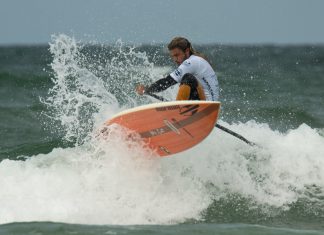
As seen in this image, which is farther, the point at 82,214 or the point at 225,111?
the point at 225,111

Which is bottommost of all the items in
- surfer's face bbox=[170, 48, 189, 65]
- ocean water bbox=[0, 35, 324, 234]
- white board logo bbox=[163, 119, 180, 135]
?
ocean water bbox=[0, 35, 324, 234]

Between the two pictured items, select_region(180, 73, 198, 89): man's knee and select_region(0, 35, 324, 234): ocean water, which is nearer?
select_region(0, 35, 324, 234): ocean water

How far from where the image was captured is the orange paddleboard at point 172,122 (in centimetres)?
789

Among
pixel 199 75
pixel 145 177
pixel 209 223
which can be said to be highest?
pixel 199 75

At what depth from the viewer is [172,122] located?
8047mm

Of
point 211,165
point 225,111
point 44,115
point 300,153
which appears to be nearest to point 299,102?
point 225,111

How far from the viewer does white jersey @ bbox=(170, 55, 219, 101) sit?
815cm

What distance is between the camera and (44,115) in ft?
51.2

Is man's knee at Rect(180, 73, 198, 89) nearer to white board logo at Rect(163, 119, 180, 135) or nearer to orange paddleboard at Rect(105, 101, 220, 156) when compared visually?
orange paddleboard at Rect(105, 101, 220, 156)

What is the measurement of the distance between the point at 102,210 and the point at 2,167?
211 centimetres

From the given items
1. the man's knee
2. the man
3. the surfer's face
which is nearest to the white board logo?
the man

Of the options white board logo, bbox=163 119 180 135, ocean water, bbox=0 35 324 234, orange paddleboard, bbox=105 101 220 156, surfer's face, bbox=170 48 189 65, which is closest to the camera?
ocean water, bbox=0 35 324 234

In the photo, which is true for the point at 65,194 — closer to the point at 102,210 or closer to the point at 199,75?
the point at 102,210

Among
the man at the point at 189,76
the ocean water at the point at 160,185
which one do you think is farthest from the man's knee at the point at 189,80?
the ocean water at the point at 160,185
